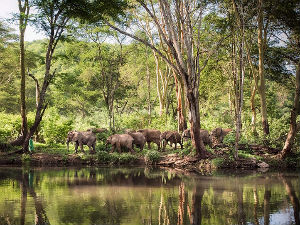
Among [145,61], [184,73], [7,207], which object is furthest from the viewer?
[145,61]

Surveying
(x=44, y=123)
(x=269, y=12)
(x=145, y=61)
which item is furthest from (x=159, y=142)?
(x=145, y=61)

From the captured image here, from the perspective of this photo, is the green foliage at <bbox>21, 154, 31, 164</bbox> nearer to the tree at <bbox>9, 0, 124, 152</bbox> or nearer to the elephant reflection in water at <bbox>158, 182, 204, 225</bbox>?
the tree at <bbox>9, 0, 124, 152</bbox>

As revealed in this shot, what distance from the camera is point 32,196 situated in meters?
10.7

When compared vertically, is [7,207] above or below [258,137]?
below

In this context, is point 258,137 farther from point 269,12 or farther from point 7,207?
point 7,207

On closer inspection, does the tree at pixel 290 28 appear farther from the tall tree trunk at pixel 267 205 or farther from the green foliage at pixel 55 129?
the green foliage at pixel 55 129

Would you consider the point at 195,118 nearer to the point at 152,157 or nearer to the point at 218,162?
the point at 218,162

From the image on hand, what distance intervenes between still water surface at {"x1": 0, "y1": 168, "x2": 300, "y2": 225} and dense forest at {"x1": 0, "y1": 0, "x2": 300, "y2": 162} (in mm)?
3934

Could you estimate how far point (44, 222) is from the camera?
7930mm

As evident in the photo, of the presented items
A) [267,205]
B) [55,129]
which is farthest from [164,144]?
[267,205]

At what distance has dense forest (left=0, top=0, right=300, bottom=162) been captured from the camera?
17.3m

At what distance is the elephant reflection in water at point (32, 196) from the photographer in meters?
8.09

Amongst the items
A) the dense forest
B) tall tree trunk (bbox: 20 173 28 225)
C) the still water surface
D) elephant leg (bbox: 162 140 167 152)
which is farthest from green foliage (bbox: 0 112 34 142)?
elephant leg (bbox: 162 140 167 152)

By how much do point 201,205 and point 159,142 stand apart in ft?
40.5
